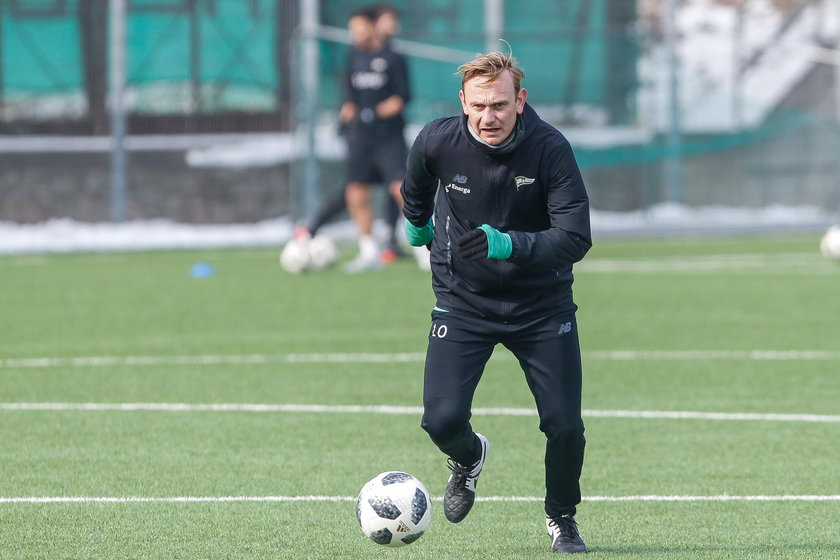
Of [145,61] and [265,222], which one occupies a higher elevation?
[145,61]

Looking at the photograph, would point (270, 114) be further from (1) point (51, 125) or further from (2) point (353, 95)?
(2) point (353, 95)

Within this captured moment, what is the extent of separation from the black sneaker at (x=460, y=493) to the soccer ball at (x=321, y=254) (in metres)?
10.2

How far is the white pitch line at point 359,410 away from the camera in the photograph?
803cm

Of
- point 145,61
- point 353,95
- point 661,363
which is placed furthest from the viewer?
point 145,61

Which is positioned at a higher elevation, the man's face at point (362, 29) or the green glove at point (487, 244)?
the man's face at point (362, 29)

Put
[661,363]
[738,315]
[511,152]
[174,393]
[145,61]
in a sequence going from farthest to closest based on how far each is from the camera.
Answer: [145,61] → [738,315] → [661,363] → [174,393] → [511,152]

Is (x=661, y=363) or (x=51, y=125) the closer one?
(x=661, y=363)

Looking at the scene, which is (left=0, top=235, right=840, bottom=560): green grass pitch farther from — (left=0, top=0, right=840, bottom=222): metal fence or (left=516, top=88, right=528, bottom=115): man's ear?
(left=0, top=0, right=840, bottom=222): metal fence

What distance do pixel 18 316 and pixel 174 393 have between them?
A: 420 cm

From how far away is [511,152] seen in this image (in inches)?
210

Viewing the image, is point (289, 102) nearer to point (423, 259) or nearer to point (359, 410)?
point (423, 259)

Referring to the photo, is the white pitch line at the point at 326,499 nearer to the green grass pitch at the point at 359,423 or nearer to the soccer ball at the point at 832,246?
the green grass pitch at the point at 359,423

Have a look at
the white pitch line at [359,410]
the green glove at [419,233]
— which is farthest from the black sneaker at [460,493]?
the white pitch line at [359,410]

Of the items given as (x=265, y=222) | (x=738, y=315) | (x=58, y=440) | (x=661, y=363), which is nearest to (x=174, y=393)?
(x=58, y=440)
